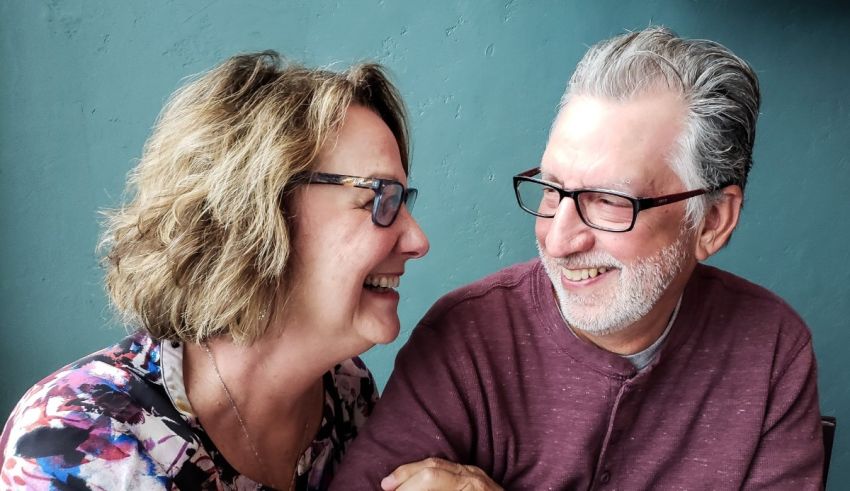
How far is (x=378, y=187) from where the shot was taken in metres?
1.37

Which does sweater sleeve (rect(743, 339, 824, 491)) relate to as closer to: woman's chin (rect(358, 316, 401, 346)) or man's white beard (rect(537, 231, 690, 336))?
man's white beard (rect(537, 231, 690, 336))

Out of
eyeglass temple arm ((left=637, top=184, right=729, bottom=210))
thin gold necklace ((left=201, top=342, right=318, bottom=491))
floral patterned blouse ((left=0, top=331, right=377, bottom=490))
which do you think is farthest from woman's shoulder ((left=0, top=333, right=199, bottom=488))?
eyeglass temple arm ((left=637, top=184, right=729, bottom=210))

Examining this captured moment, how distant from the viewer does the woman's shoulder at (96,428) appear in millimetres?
1160

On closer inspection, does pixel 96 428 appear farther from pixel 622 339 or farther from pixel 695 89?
pixel 695 89

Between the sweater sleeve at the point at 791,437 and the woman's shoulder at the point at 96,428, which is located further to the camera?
the sweater sleeve at the point at 791,437

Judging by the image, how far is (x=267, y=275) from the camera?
1352 millimetres

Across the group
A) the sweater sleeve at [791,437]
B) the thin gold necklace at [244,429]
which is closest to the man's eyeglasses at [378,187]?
the thin gold necklace at [244,429]

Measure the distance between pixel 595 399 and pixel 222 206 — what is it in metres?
0.78

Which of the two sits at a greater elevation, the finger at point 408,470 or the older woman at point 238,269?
the older woman at point 238,269

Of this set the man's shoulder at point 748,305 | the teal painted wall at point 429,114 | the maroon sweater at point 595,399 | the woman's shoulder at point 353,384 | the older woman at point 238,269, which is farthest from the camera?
the teal painted wall at point 429,114

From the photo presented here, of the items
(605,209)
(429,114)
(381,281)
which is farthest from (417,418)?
(429,114)

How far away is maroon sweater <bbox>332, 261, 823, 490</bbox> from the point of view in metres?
1.52

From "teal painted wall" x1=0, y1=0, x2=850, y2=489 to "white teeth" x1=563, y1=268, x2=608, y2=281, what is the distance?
2.98ft

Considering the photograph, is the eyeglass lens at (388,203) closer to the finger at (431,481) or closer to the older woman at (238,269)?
the older woman at (238,269)
